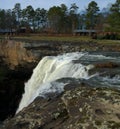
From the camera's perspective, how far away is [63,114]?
11023 millimetres

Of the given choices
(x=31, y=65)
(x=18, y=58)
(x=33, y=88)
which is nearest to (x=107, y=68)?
(x=33, y=88)

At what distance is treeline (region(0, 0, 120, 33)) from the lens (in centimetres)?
7022

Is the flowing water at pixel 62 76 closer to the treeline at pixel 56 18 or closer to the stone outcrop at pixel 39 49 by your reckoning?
the stone outcrop at pixel 39 49

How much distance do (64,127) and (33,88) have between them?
44.2 feet

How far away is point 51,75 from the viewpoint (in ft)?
73.7

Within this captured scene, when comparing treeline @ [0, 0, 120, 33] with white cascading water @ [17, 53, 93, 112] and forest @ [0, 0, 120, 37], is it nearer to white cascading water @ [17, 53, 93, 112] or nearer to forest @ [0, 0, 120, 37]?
forest @ [0, 0, 120, 37]

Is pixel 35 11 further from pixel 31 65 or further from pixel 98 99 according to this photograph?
pixel 98 99

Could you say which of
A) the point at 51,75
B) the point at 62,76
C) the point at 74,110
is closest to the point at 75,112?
the point at 74,110

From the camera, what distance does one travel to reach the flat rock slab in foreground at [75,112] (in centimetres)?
978

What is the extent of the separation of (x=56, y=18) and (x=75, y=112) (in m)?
64.7

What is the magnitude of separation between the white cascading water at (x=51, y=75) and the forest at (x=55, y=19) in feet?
111

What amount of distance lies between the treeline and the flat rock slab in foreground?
46972 mm

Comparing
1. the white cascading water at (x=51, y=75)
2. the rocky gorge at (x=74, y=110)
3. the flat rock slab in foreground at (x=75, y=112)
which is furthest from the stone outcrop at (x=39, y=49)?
the flat rock slab in foreground at (x=75, y=112)

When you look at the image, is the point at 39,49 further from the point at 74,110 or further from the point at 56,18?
the point at 56,18
